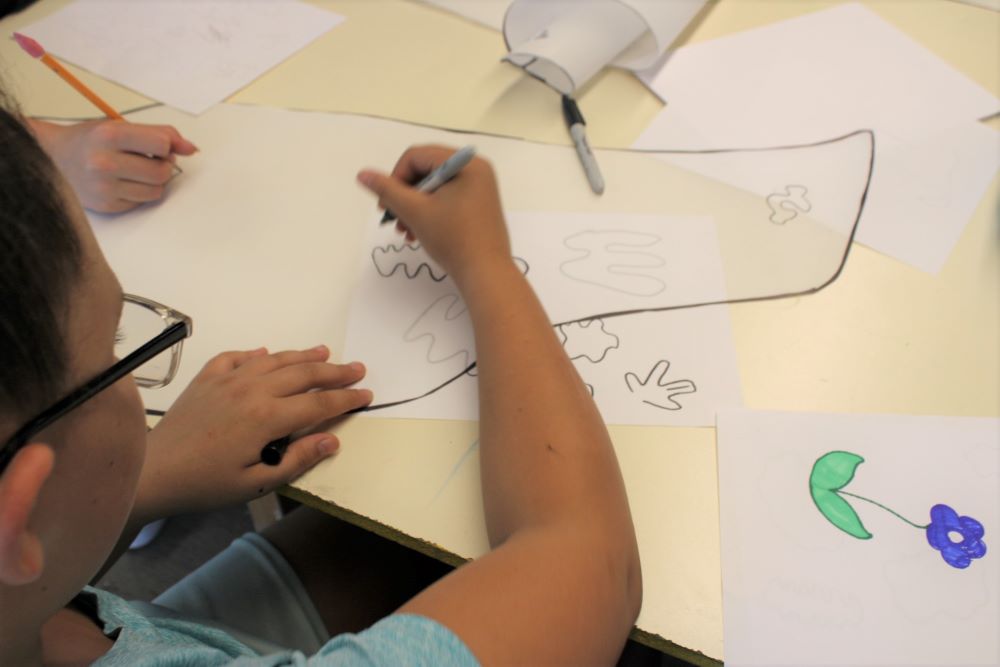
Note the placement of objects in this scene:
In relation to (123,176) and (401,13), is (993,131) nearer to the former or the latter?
(401,13)

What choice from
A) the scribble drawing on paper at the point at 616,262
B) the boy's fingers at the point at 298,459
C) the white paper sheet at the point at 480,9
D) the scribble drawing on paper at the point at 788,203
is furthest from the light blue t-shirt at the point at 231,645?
the white paper sheet at the point at 480,9

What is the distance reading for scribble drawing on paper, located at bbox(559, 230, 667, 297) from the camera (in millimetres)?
625

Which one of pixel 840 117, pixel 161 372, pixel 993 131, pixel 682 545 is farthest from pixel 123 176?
pixel 993 131

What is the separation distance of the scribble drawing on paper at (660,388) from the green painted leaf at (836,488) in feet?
0.35

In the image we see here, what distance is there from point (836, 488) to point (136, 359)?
469mm

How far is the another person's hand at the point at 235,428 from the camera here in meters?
0.55

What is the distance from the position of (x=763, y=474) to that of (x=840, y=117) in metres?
0.45

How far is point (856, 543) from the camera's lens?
476 millimetres

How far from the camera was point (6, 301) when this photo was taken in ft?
1.02

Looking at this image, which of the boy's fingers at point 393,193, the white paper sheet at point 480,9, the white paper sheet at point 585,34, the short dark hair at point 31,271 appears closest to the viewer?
the short dark hair at point 31,271

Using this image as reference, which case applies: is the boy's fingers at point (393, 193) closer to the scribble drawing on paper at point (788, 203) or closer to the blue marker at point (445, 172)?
the blue marker at point (445, 172)

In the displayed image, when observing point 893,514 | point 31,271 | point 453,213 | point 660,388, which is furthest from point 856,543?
point 31,271

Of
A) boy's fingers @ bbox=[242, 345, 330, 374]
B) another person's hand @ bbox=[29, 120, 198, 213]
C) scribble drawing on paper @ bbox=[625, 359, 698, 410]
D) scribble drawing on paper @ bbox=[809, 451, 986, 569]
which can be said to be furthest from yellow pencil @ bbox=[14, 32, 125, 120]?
scribble drawing on paper @ bbox=[809, 451, 986, 569]

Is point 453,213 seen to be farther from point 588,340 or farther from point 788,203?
point 788,203
